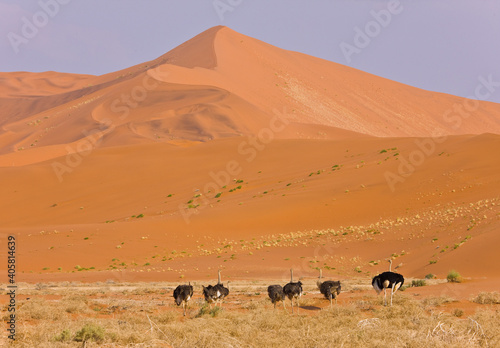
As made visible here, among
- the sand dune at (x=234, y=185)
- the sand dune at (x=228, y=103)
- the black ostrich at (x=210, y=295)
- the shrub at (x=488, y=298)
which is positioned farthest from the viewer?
the sand dune at (x=228, y=103)

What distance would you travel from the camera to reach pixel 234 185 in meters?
48.7

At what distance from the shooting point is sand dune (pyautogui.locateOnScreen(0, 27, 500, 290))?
30.7 metres

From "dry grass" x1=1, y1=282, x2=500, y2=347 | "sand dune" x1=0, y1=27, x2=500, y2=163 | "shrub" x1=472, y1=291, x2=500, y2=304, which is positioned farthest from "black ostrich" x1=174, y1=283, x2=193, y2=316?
"sand dune" x1=0, y1=27, x2=500, y2=163

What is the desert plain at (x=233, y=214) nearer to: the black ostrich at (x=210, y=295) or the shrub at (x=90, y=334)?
the shrub at (x=90, y=334)

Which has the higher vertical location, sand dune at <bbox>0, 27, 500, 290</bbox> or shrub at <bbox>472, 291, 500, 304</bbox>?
sand dune at <bbox>0, 27, 500, 290</bbox>

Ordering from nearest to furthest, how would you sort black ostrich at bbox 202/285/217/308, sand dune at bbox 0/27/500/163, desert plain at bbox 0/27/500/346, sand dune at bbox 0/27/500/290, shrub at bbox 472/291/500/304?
desert plain at bbox 0/27/500/346, black ostrich at bbox 202/285/217/308, shrub at bbox 472/291/500/304, sand dune at bbox 0/27/500/290, sand dune at bbox 0/27/500/163

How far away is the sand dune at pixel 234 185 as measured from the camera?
30656 millimetres

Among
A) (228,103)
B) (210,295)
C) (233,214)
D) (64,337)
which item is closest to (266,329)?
(210,295)

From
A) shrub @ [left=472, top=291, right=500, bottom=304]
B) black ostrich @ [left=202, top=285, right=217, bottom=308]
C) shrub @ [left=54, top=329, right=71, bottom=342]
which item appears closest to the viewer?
shrub @ [left=54, top=329, right=71, bottom=342]

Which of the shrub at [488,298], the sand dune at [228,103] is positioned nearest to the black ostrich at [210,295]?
the shrub at [488,298]

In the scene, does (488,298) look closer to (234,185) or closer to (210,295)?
(210,295)

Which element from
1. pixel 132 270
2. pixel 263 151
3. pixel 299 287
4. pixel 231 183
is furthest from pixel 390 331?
pixel 263 151

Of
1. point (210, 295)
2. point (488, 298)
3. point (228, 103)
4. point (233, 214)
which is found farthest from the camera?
point (228, 103)

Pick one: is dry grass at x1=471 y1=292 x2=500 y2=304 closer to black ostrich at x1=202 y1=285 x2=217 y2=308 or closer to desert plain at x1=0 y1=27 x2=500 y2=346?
desert plain at x1=0 y1=27 x2=500 y2=346
